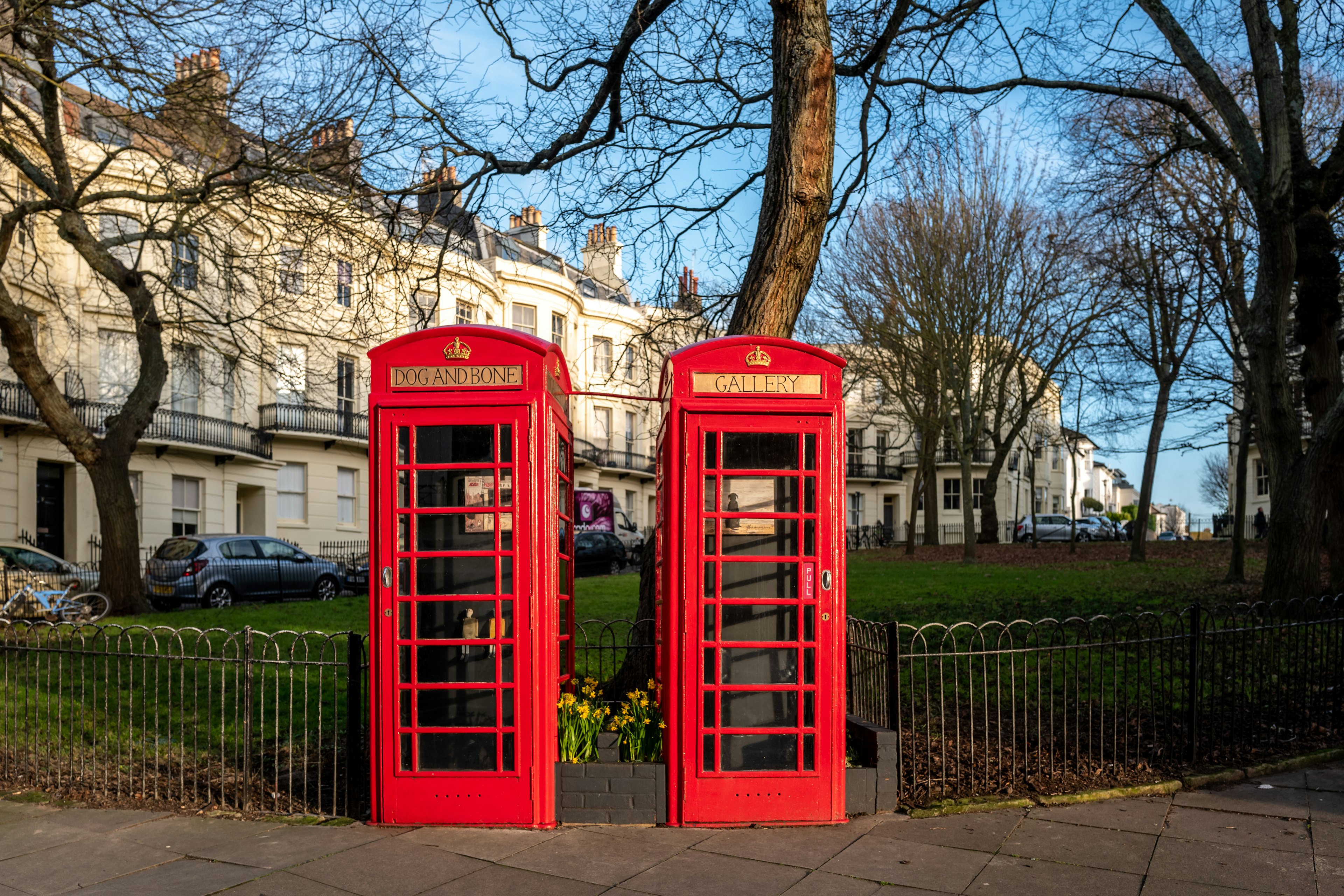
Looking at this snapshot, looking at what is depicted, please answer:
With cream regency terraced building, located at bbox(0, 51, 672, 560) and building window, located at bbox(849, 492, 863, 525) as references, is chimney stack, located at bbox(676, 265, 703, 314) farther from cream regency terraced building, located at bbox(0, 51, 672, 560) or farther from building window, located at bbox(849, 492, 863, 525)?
building window, located at bbox(849, 492, 863, 525)

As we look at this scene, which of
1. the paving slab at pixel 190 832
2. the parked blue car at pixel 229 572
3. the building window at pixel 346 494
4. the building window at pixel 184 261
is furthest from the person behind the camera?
the building window at pixel 346 494

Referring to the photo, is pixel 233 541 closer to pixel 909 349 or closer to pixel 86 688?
pixel 86 688

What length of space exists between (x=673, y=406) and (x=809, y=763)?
224 cm

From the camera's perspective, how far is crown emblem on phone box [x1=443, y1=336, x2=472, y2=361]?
5.82 metres

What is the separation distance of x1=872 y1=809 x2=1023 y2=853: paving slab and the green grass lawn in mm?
6586

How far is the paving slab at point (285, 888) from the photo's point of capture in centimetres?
471

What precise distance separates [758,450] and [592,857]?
245cm

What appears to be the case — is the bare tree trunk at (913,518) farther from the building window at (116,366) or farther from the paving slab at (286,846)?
the paving slab at (286,846)

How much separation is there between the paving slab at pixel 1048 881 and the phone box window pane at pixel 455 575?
122 inches

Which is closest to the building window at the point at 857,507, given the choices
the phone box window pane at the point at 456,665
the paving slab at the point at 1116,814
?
the paving slab at the point at 1116,814

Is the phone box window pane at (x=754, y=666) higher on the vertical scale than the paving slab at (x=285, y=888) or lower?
higher

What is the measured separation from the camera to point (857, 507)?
201ft

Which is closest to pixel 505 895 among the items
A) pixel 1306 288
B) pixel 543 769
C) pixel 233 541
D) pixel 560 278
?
pixel 543 769

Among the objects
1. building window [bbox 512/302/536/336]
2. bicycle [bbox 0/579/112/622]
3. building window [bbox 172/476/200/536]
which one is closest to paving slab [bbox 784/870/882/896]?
bicycle [bbox 0/579/112/622]
